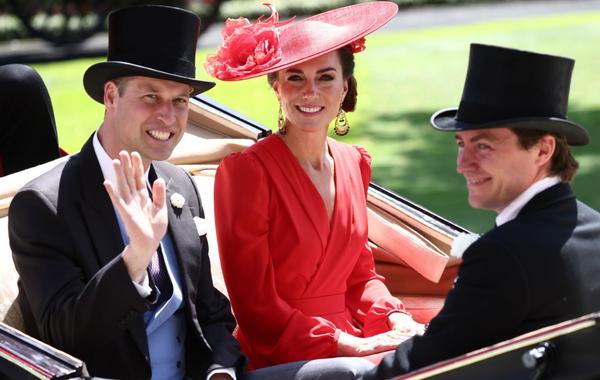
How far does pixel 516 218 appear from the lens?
2600mm

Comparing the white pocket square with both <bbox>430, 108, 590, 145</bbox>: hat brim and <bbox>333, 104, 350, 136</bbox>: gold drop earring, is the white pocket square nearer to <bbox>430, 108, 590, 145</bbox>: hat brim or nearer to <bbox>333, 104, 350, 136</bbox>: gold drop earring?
<bbox>333, 104, 350, 136</bbox>: gold drop earring

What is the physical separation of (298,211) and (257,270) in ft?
0.78

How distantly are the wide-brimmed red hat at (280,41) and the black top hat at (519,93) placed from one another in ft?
2.47

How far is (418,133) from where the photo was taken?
10555mm

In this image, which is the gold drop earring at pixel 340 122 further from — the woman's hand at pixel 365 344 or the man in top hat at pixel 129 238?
the woman's hand at pixel 365 344

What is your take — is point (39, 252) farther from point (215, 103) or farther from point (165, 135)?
point (215, 103)

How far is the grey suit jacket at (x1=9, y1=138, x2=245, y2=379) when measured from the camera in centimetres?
282

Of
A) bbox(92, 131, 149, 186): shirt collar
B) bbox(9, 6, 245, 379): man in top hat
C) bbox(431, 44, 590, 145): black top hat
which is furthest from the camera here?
bbox(92, 131, 149, 186): shirt collar

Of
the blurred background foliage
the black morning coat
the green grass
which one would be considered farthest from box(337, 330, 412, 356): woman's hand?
the blurred background foliage

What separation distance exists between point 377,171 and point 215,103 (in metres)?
4.60

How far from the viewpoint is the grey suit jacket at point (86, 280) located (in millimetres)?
2824

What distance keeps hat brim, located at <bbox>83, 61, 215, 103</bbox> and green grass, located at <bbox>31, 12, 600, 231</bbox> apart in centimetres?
418

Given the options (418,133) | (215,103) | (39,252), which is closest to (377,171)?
(418,133)

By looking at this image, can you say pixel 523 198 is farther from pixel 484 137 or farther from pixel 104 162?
pixel 104 162
